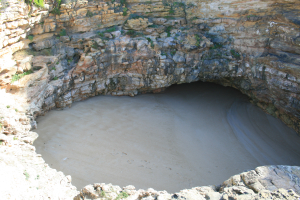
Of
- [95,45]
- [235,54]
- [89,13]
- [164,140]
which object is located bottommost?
[164,140]

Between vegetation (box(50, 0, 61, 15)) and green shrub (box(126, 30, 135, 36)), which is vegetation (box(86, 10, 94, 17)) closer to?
vegetation (box(50, 0, 61, 15))

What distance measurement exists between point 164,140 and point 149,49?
13.5ft

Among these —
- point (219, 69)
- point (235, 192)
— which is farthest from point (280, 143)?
point (235, 192)

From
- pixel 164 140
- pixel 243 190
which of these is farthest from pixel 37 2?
pixel 243 190

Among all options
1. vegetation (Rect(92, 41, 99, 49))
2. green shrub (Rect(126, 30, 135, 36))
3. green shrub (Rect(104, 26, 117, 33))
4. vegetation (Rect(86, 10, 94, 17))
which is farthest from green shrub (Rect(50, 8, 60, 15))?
green shrub (Rect(126, 30, 135, 36))

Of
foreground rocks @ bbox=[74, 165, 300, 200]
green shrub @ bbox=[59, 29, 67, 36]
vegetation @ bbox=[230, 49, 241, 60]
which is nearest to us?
foreground rocks @ bbox=[74, 165, 300, 200]

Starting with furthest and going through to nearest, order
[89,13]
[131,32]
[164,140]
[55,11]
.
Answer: [131,32], [89,13], [55,11], [164,140]

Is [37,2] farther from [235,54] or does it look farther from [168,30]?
[235,54]

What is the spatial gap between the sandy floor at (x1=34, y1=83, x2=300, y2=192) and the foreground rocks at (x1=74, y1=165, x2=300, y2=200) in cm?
233

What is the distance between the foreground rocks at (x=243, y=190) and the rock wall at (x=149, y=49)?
4.65 metres

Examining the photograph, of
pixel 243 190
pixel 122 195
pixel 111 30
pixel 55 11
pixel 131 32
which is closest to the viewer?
pixel 243 190

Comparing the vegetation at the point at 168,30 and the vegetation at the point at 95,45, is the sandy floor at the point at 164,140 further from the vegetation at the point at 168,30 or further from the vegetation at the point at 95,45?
the vegetation at the point at 168,30

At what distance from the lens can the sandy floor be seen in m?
7.21

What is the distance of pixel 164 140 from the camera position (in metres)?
8.72
